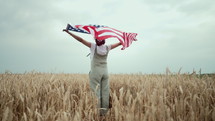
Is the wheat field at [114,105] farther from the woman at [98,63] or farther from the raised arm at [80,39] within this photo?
the raised arm at [80,39]

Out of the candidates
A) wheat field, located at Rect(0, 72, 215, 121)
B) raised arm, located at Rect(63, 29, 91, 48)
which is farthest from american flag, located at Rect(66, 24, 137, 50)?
wheat field, located at Rect(0, 72, 215, 121)

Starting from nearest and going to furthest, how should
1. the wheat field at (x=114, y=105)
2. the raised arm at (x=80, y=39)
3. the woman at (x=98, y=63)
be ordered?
the wheat field at (x=114, y=105) → the raised arm at (x=80, y=39) → the woman at (x=98, y=63)

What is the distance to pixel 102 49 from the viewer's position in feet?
11.0

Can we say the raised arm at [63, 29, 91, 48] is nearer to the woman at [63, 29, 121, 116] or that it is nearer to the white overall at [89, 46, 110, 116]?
the woman at [63, 29, 121, 116]

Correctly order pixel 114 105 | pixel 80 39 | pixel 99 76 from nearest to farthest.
Answer: pixel 114 105 < pixel 80 39 < pixel 99 76

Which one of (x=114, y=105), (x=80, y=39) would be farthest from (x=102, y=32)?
(x=114, y=105)

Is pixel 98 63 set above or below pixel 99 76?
above

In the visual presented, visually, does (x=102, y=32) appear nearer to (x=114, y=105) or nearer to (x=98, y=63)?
(x=98, y=63)

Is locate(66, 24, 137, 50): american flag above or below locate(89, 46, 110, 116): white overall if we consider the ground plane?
above

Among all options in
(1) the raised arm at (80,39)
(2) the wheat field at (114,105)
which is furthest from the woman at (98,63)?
(2) the wheat field at (114,105)

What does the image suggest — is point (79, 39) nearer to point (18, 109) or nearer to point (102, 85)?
point (102, 85)

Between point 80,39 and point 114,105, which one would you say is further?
point 80,39

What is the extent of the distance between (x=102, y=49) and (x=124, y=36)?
440 mm

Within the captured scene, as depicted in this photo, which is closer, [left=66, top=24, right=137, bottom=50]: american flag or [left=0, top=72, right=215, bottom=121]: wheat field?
[left=0, top=72, right=215, bottom=121]: wheat field
